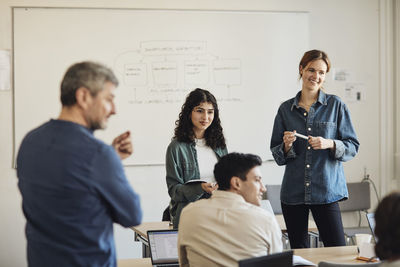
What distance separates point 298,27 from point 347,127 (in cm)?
225

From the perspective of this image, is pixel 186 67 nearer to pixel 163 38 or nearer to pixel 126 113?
pixel 163 38

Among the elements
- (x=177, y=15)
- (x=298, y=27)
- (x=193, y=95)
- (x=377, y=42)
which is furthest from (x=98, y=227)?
(x=377, y=42)

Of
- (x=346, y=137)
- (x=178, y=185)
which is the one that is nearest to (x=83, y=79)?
(x=178, y=185)

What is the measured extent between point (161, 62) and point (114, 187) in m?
3.41

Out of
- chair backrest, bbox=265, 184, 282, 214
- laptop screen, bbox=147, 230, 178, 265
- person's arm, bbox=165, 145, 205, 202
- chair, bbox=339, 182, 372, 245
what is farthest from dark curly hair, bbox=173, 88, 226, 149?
chair, bbox=339, 182, 372, 245

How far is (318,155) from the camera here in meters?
3.40

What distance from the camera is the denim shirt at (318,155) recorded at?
3.36 metres

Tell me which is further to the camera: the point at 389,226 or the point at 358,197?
the point at 358,197

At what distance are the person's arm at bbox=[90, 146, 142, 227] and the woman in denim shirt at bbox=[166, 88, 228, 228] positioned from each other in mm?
1274

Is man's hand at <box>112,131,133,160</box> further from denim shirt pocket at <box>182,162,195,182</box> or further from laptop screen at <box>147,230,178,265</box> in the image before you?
denim shirt pocket at <box>182,162,195,182</box>

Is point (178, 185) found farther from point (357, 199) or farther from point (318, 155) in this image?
point (357, 199)

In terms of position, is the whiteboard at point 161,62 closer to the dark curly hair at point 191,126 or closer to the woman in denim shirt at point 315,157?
the dark curly hair at point 191,126

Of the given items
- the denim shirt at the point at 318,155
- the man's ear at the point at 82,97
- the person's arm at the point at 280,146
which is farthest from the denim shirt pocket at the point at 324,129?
the man's ear at the point at 82,97

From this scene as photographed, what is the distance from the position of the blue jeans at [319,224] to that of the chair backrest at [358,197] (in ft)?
7.34
